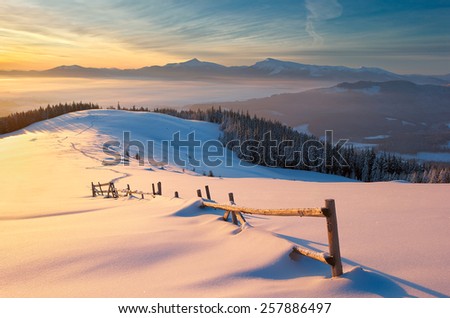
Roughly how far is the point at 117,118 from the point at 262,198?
37.9 meters

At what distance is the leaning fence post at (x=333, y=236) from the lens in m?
4.11

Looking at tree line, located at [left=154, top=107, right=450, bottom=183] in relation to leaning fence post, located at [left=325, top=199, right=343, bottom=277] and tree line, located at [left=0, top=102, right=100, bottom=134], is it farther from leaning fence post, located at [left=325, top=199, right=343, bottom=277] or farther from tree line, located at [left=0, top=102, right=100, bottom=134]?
leaning fence post, located at [left=325, top=199, right=343, bottom=277]

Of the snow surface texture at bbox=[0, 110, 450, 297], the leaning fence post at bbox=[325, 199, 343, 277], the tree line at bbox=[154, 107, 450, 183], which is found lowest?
the tree line at bbox=[154, 107, 450, 183]

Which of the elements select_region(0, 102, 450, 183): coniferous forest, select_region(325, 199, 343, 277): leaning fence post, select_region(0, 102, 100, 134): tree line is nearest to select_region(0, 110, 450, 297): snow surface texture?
select_region(325, 199, 343, 277): leaning fence post

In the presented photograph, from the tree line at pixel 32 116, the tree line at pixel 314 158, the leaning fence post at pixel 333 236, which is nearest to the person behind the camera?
the leaning fence post at pixel 333 236

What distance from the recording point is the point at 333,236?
4.10 m

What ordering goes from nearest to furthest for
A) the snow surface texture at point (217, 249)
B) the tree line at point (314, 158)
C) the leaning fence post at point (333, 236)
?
the leaning fence post at point (333, 236) < the snow surface texture at point (217, 249) < the tree line at point (314, 158)

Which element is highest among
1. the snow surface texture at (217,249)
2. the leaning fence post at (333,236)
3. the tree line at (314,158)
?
the leaning fence post at (333,236)

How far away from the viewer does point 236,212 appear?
7031 mm

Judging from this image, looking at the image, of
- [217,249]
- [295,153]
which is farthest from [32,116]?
[217,249]

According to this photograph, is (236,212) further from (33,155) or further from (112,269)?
(33,155)

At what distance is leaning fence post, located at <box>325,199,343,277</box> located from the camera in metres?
4.11

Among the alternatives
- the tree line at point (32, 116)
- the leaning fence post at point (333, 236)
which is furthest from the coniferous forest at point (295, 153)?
the leaning fence post at point (333, 236)

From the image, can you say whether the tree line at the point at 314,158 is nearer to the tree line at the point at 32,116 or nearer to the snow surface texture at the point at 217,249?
the tree line at the point at 32,116
